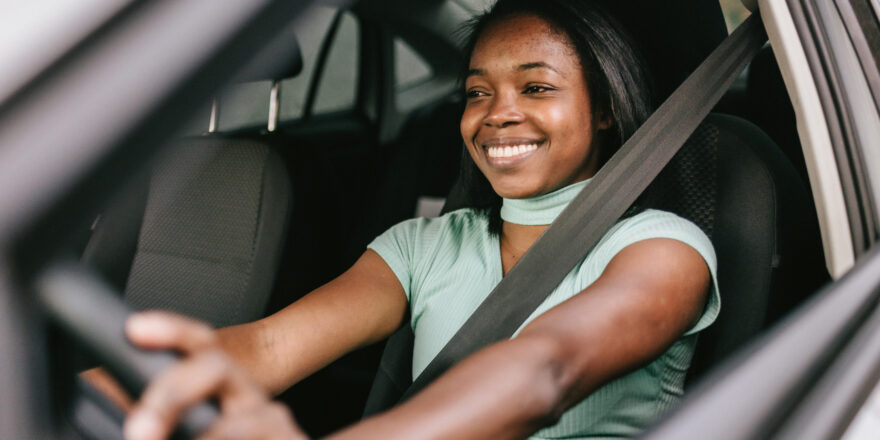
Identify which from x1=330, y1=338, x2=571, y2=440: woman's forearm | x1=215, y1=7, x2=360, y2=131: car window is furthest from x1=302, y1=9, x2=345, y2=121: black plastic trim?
x1=330, y1=338, x2=571, y2=440: woman's forearm

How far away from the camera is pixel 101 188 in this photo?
1.35 ft

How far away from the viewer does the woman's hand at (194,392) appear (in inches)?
16.5

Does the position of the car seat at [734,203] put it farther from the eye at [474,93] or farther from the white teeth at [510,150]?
the eye at [474,93]

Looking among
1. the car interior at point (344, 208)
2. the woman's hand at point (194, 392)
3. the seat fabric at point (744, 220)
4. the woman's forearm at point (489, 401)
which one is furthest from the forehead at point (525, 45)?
the woman's hand at point (194, 392)

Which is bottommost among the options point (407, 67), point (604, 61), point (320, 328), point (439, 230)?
point (320, 328)

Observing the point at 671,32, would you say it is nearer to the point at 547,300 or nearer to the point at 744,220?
the point at 744,220

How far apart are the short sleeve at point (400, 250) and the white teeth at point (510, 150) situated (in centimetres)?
26

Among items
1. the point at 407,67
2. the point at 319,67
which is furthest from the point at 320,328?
the point at 407,67

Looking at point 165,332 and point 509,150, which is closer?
point 165,332

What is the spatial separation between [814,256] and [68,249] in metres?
1.29

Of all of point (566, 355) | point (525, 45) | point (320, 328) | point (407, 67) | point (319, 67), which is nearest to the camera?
point (566, 355)

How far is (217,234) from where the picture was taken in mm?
1664

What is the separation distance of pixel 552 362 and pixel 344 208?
52.7 inches

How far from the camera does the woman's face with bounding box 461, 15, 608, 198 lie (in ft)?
4.27
